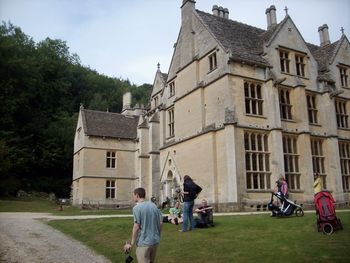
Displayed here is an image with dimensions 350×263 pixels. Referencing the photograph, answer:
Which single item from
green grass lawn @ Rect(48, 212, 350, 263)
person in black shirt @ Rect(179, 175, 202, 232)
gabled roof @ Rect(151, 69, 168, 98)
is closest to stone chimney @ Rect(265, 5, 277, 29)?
gabled roof @ Rect(151, 69, 168, 98)

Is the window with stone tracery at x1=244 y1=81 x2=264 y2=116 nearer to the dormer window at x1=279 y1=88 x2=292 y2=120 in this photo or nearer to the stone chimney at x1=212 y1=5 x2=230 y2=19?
the dormer window at x1=279 y1=88 x2=292 y2=120

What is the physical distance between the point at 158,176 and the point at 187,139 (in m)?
7.71

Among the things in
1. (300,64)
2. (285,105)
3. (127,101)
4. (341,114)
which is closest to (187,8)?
(300,64)

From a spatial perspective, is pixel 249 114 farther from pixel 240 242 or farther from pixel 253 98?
pixel 240 242

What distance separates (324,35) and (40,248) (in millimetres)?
35643

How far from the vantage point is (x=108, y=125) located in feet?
143

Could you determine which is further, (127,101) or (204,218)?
(127,101)

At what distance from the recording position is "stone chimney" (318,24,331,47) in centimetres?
3778

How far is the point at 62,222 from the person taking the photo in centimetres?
1845

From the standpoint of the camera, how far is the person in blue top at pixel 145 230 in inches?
275

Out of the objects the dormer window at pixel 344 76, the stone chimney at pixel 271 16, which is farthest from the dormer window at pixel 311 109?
the stone chimney at pixel 271 16

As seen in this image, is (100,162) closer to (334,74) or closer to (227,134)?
(227,134)

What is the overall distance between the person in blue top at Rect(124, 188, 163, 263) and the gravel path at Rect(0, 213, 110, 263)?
4141 mm

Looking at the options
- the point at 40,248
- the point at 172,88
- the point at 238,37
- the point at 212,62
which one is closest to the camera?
the point at 40,248
